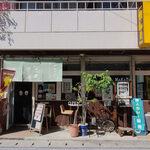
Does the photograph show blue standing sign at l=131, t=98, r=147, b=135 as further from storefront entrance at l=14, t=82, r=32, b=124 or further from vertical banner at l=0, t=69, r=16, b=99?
vertical banner at l=0, t=69, r=16, b=99

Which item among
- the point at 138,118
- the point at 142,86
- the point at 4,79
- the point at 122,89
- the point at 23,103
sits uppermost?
the point at 4,79

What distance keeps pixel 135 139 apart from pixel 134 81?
3057mm

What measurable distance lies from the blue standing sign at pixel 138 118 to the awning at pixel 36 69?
3.85 metres

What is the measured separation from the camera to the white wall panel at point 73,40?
7383 mm

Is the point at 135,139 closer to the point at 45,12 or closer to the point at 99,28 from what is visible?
the point at 99,28

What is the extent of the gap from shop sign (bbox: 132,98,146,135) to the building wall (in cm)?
271

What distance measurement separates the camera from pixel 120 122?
Result: 8062mm

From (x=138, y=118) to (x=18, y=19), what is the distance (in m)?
7.39

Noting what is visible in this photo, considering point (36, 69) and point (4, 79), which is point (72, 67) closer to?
point (36, 69)

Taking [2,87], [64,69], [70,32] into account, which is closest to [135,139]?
[64,69]

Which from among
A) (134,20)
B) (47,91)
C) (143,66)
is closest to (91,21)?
Result: (134,20)

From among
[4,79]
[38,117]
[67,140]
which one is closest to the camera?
[67,140]

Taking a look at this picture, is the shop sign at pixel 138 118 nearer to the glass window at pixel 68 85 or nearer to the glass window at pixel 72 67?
the glass window at pixel 68 85

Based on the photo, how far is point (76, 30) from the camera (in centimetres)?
748
